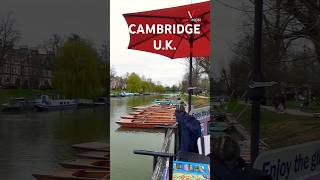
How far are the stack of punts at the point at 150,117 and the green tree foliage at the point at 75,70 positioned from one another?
1.26 meters

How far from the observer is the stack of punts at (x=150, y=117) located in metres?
4.98

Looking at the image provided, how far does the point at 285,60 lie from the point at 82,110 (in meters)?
2.26

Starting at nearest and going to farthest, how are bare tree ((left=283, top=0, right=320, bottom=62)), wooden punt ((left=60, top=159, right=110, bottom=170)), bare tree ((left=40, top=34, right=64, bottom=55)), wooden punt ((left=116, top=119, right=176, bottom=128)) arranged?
bare tree ((left=283, top=0, right=320, bottom=62)) < bare tree ((left=40, top=34, right=64, bottom=55)) < wooden punt ((left=116, top=119, right=176, bottom=128)) < wooden punt ((left=60, top=159, right=110, bottom=170))

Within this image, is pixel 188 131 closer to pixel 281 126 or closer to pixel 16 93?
pixel 16 93

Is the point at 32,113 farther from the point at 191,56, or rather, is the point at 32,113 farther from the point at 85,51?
the point at 191,56

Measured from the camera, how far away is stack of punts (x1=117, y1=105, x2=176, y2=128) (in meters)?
4.98

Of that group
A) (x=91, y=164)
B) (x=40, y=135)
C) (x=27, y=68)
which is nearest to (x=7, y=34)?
(x=27, y=68)

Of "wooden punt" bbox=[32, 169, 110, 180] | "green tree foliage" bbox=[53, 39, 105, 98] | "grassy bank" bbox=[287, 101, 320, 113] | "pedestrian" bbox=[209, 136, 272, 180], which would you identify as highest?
"green tree foliage" bbox=[53, 39, 105, 98]

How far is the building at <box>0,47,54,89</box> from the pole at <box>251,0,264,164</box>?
7.36ft

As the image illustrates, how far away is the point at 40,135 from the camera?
11.6 ft

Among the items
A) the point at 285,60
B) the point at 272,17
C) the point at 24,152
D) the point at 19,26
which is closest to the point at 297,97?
the point at 285,60

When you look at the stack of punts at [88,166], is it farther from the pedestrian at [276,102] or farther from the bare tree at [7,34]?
the pedestrian at [276,102]

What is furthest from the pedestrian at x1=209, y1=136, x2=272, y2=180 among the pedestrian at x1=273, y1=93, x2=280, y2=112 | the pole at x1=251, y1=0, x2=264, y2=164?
the pedestrian at x1=273, y1=93, x2=280, y2=112

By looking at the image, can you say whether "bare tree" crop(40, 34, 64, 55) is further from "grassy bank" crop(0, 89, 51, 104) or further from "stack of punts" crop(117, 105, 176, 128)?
"stack of punts" crop(117, 105, 176, 128)
